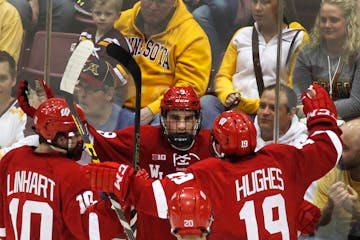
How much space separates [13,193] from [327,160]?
146cm

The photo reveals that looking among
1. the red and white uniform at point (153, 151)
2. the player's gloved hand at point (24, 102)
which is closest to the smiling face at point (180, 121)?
the red and white uniform at point (153, 151)

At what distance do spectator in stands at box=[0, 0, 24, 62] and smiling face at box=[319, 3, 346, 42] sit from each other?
179cm

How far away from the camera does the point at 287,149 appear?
450cm

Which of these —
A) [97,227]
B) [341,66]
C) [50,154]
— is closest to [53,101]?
[50,154]

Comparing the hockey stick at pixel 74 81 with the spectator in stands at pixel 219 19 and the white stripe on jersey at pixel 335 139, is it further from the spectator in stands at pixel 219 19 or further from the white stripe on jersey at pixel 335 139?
the spectator in stands at pixel 219 19

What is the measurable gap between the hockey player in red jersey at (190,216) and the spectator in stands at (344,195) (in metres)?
1.86

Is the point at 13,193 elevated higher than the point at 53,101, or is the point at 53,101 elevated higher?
the point at 53,101

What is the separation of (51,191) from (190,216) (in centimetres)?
104

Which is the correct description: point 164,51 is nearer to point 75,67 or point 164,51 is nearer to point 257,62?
point 257,62

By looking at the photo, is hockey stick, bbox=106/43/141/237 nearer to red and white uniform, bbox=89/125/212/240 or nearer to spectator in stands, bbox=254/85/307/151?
red and white uniform, bbox=89/125/212/240

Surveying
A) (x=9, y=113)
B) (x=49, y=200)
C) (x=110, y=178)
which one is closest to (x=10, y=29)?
(x=9, y=113)

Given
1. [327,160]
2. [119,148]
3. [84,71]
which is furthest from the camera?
[84,71]

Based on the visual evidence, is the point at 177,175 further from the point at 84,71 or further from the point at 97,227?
the point at 84,71

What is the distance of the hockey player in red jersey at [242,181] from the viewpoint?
4.18 meters
